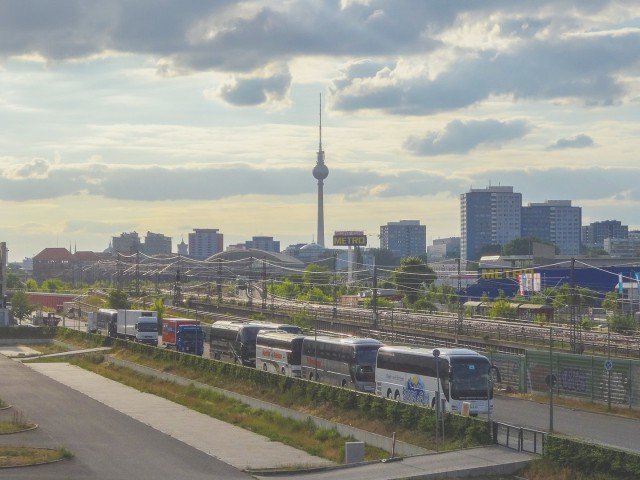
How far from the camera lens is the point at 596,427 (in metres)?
47.2

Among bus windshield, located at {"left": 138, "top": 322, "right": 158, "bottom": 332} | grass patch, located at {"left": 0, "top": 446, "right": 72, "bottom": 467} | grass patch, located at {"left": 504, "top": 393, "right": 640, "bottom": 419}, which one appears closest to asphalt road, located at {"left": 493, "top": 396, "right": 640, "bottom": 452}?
grass patch, located at {"left": 504, "top": 393, "right": 640, "bottom": 419}

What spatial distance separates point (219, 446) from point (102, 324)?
7705 cm

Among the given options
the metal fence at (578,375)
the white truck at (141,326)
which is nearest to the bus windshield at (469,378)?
the metal fence at (578,375)

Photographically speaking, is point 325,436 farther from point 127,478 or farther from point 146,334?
point 146,334

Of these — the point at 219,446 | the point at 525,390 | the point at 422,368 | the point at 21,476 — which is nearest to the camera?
the point at 21,476

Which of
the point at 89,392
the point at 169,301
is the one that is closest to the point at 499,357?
the point at 89,392

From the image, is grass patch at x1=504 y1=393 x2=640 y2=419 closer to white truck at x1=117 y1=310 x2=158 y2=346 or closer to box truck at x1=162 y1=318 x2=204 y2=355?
box truck at x1=162 y1=318 x2=204 y2=355

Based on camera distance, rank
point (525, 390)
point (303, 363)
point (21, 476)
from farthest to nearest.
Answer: point (303, 363)
point (525, 390)
point (21, 476)

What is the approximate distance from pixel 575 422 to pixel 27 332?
84382mm

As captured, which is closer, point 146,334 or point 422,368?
point 422,368

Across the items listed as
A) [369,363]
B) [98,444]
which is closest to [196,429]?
[98,444]

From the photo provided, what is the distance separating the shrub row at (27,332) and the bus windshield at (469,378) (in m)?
81.0

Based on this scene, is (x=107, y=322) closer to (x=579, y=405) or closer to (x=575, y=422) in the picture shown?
(x=579, y=405)

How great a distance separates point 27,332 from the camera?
118m
